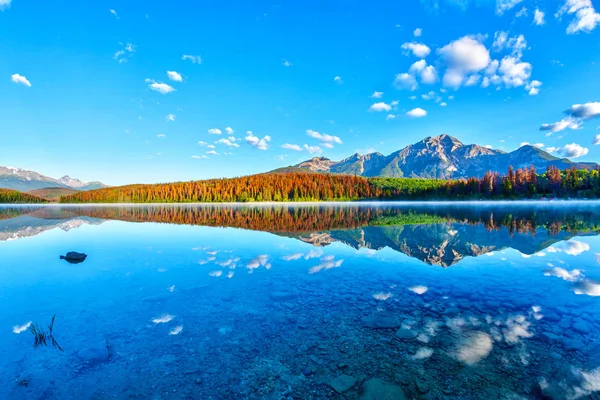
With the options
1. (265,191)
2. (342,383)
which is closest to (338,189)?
(265,191)

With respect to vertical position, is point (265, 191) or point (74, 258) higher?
point (265, 191)

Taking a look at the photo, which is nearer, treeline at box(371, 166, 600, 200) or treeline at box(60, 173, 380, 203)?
treeline at box(371, 166, 600, 200)

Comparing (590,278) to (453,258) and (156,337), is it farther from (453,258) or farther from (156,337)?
(156,337)

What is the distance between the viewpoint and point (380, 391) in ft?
18.9

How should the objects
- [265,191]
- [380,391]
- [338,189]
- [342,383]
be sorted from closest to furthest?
[380,391] → [342,383] → [265,191] → [338,189]

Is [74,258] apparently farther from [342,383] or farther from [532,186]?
[532,186]

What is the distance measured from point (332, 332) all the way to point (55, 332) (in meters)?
7.99

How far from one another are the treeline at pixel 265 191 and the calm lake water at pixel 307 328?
15928cm

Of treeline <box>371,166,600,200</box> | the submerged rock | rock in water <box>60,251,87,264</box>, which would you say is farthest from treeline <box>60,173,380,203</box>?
the submerged rock

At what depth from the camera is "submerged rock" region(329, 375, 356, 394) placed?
5865 millimetres

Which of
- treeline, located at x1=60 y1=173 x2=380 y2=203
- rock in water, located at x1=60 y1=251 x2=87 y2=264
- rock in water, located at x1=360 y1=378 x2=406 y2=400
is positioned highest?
→ treeline, located at x1=60 y1=173 x2=380 y2=203

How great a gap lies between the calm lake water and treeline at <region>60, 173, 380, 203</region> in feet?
523

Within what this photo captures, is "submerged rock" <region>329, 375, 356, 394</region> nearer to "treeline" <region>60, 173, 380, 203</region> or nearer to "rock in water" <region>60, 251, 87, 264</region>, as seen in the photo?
"rock in water" <region>60, 251, 87, 264</region>

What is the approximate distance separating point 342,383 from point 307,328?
2523 millimetres
